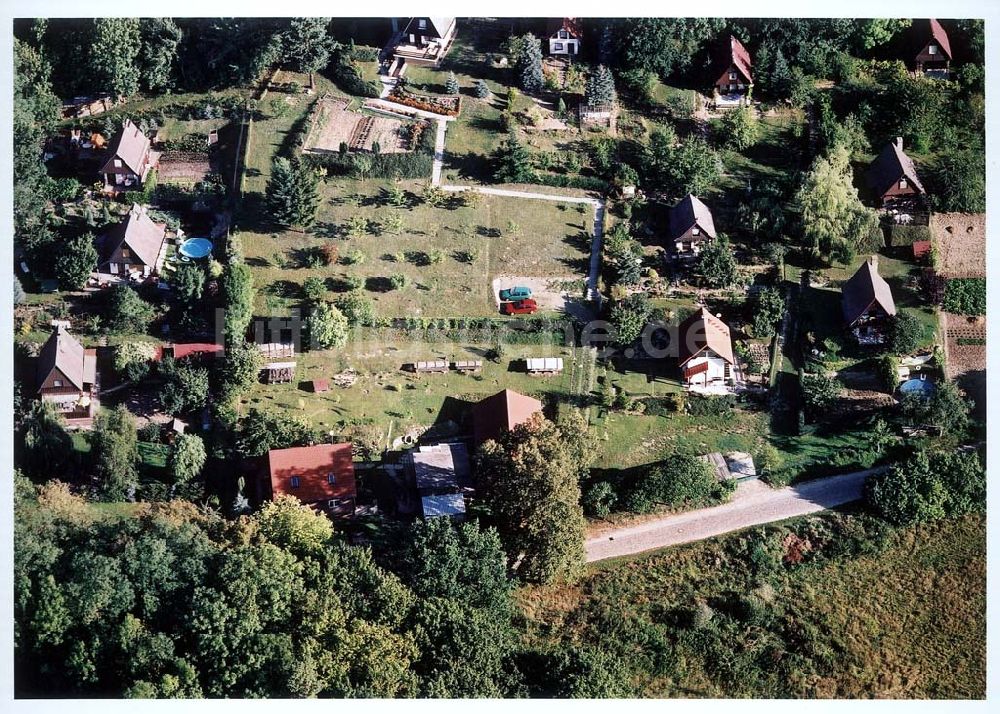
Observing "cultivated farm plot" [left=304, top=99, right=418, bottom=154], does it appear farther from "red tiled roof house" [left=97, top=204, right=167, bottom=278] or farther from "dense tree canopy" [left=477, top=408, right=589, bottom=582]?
"dense tree canopy" [left=477, top=408, right=589, bottom=582]

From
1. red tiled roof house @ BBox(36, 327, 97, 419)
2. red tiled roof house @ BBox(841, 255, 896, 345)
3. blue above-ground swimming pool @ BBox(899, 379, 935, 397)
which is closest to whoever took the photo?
red tiled roof house @ BBox(36, 327, 97, 419)

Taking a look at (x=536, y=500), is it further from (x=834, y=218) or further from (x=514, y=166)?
(x=834, y=218)

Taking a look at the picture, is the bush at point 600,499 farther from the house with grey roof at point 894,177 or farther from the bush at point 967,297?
the house with grey roof at point 894,177

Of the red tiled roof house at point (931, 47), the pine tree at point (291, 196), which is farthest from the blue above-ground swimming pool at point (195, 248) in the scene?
the red tiled roof house at point (931, 47)

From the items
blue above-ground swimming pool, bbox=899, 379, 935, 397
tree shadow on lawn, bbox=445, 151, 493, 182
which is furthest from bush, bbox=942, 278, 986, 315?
tree shadow on lawn, bbox=445, 151, 493, 182

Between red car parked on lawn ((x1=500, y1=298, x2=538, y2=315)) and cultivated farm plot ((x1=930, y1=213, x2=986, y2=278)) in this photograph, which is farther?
cultivated farm plot ((x1=930, y1=213, x2=986, y2=278))
